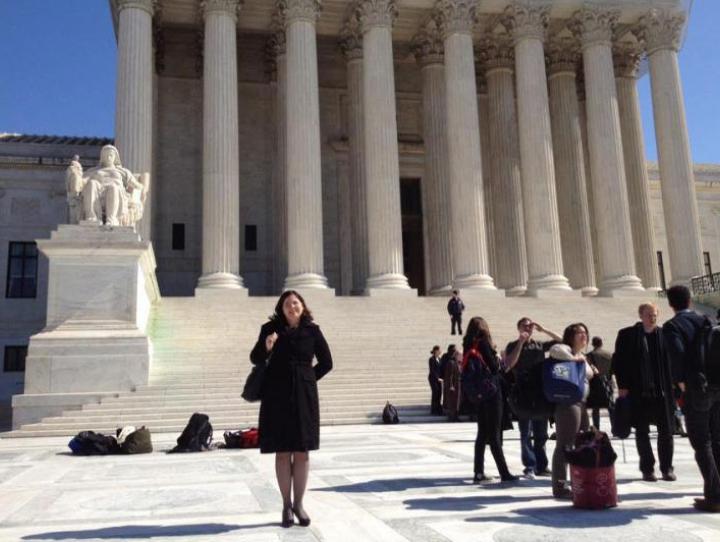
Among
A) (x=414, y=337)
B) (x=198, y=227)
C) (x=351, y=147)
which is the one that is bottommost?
(x=414, y=337)

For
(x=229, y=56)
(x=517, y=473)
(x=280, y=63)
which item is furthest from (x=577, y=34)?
(x=517, y=473)

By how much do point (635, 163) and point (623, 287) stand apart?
336 inches

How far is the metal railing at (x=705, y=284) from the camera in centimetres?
3103

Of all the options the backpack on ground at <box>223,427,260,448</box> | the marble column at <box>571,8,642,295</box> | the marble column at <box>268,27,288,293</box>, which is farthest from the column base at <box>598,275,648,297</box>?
the backpack on ground at <box>223,427,260,448</box>

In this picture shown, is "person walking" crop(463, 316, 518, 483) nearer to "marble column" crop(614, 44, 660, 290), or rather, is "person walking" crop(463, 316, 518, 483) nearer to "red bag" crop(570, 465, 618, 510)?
"red bag" crop(570, 465, 618, 510)

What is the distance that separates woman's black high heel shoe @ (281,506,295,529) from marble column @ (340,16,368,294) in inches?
1057

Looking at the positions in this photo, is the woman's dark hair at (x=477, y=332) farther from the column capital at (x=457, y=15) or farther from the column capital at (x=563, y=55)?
the column capital at (x=563, y=55)

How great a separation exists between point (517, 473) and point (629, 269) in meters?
25.9

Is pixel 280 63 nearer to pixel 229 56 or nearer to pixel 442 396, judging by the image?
pixel 229 56

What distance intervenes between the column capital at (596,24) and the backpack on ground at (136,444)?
29.5 m

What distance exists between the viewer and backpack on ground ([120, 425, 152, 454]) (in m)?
11.8

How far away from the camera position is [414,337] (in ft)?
78.2

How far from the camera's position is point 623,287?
32.0 meters

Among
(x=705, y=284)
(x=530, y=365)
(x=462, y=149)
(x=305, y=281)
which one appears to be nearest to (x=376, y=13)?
(x=462, y=149)
